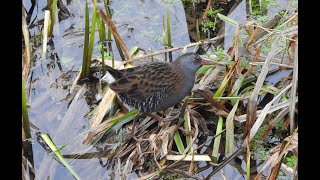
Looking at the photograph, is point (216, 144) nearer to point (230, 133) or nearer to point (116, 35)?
point (230, 133)

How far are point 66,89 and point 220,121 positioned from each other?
5.21 feet

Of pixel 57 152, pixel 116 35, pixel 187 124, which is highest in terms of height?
pixel 116 35

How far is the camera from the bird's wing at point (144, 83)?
4578 mm

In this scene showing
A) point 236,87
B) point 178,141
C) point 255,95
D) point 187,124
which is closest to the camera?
point 255,95

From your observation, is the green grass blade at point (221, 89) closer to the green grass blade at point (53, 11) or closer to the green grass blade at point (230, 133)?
the green grass blade at point (230, 133)

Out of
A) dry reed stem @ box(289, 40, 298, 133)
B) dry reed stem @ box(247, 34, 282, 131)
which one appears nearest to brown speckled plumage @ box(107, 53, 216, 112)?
dry reed stem @ box(247, 34, 282, 131)

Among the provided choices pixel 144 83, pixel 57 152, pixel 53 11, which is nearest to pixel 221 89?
pixel 144 83

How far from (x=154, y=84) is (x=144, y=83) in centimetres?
8

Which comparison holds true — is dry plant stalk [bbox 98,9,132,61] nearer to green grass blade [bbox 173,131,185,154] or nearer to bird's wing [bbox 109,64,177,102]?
bird's wing [bbox 109,64,177,102]

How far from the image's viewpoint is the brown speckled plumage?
4.59 metres

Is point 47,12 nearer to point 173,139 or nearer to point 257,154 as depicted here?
point 173,139

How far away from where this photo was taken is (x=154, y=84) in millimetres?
4629

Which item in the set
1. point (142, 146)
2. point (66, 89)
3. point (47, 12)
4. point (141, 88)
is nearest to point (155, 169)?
point (142, 146)

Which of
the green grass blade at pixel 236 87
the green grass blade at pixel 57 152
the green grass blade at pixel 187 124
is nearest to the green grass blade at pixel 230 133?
the green grass blade at pixel 236 87
